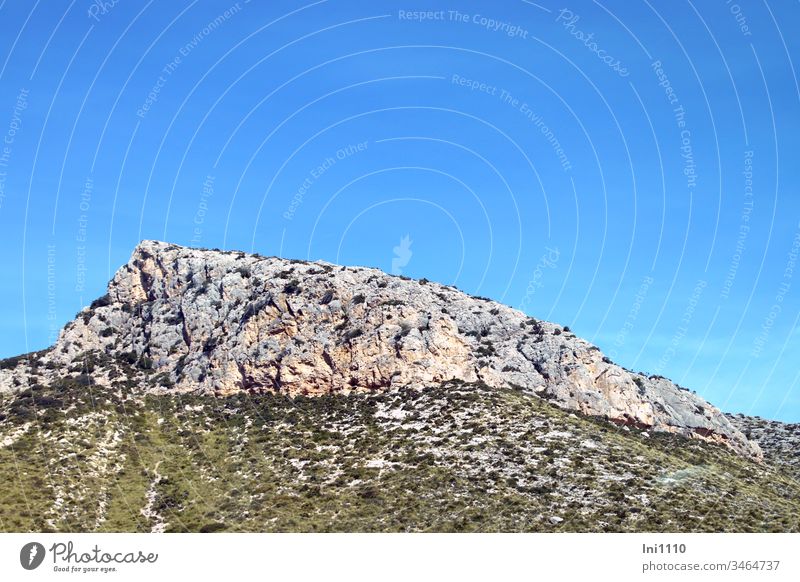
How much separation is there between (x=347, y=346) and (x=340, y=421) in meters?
11.5

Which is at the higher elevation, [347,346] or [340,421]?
[347,346]

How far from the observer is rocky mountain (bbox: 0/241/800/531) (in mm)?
71688

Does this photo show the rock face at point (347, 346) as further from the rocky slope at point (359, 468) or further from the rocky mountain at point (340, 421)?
the rocky slope at point (359, 468)

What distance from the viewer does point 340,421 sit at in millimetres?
92875

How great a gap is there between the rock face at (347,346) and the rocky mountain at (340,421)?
0.90ft

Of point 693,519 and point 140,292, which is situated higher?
point 140,292

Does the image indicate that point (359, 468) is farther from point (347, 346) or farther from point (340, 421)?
point (347, 346)

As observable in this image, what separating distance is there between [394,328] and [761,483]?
4405 cm

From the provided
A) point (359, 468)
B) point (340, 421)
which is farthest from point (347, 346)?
point (359, 468)

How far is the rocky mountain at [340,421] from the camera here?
71.7 metres
